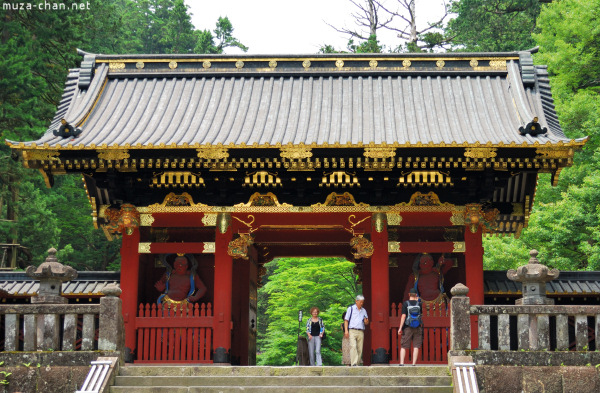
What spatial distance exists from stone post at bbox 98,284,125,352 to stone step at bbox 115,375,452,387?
2.16 ft

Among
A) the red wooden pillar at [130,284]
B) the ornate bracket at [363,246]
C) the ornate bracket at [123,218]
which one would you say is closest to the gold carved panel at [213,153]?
the ornate bracket at [123,218]

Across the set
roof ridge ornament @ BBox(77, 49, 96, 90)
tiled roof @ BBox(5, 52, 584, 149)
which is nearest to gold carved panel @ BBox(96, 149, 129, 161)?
tiled roof @ BBox(5, 52, 584, 149)

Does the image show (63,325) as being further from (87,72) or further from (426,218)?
(87,72)

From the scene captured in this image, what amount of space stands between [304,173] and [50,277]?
5834 millimetres

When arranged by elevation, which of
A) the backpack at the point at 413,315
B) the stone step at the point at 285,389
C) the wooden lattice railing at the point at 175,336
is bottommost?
the stone step at the point at 285,389

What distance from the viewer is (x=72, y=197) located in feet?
139

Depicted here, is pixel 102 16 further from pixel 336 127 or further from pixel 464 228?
pixel 464 228

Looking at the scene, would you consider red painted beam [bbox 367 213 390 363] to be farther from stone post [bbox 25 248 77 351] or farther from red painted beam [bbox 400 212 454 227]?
stone post [bbox 25 248 77 351]

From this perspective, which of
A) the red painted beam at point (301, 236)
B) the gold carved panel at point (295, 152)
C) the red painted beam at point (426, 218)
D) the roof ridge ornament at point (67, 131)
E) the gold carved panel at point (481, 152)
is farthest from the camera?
the red painted beam at point (301, 236)

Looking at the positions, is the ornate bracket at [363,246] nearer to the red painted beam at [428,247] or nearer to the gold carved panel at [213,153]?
the red painted beam at [428,247]

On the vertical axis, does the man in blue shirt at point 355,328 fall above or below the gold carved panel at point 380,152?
below

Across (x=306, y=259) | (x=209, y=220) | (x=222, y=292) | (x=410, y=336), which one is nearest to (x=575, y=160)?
(x=306, y=259)

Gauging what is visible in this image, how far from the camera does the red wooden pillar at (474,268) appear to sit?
1789cm

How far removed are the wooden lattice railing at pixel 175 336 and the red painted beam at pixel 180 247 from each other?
1.31m
